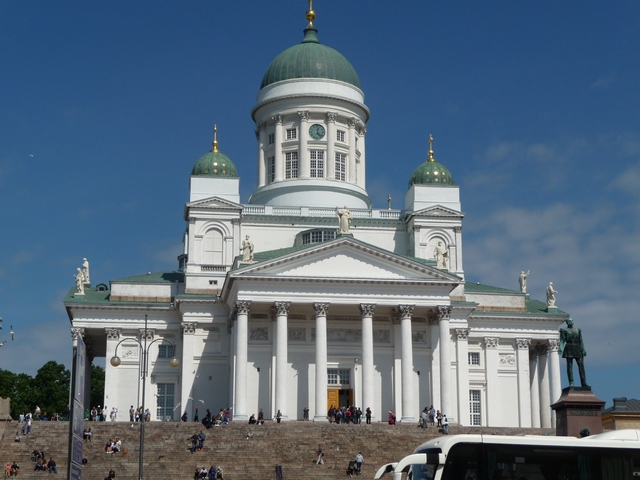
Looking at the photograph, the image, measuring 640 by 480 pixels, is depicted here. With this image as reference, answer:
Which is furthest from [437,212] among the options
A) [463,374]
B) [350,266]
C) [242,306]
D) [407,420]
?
[242,306]

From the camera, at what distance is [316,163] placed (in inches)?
2940

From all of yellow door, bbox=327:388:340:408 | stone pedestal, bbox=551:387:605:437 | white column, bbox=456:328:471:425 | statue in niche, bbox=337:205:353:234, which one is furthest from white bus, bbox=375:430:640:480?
white column, bbox=456:328:471:425

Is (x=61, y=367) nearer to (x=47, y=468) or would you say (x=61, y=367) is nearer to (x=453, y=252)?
(x=453, y=252)

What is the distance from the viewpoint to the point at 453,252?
231ft

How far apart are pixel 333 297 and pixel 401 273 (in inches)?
162

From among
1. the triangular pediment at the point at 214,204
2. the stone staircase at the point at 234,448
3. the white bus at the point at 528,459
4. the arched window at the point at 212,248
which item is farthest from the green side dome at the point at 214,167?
the white bus at the point at 528,459

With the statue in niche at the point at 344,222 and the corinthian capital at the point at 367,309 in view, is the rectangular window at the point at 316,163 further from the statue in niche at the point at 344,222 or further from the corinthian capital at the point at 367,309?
the corinthian capital at the point at 367,309

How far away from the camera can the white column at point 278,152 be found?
74688 mm

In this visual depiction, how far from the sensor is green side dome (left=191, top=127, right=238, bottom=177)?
70750mm

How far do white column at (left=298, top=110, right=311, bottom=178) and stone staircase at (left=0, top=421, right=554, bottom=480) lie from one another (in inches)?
906

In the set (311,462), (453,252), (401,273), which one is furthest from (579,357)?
(453,252)

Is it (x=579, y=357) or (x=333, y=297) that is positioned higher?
(x=333, y=297)

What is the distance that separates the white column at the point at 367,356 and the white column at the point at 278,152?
16.6m

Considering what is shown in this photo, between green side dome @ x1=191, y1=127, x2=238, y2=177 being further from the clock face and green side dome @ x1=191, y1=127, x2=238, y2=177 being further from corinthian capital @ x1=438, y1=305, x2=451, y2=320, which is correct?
corinthian capital @ x1=438, y1=305, x2=451, y2=320
